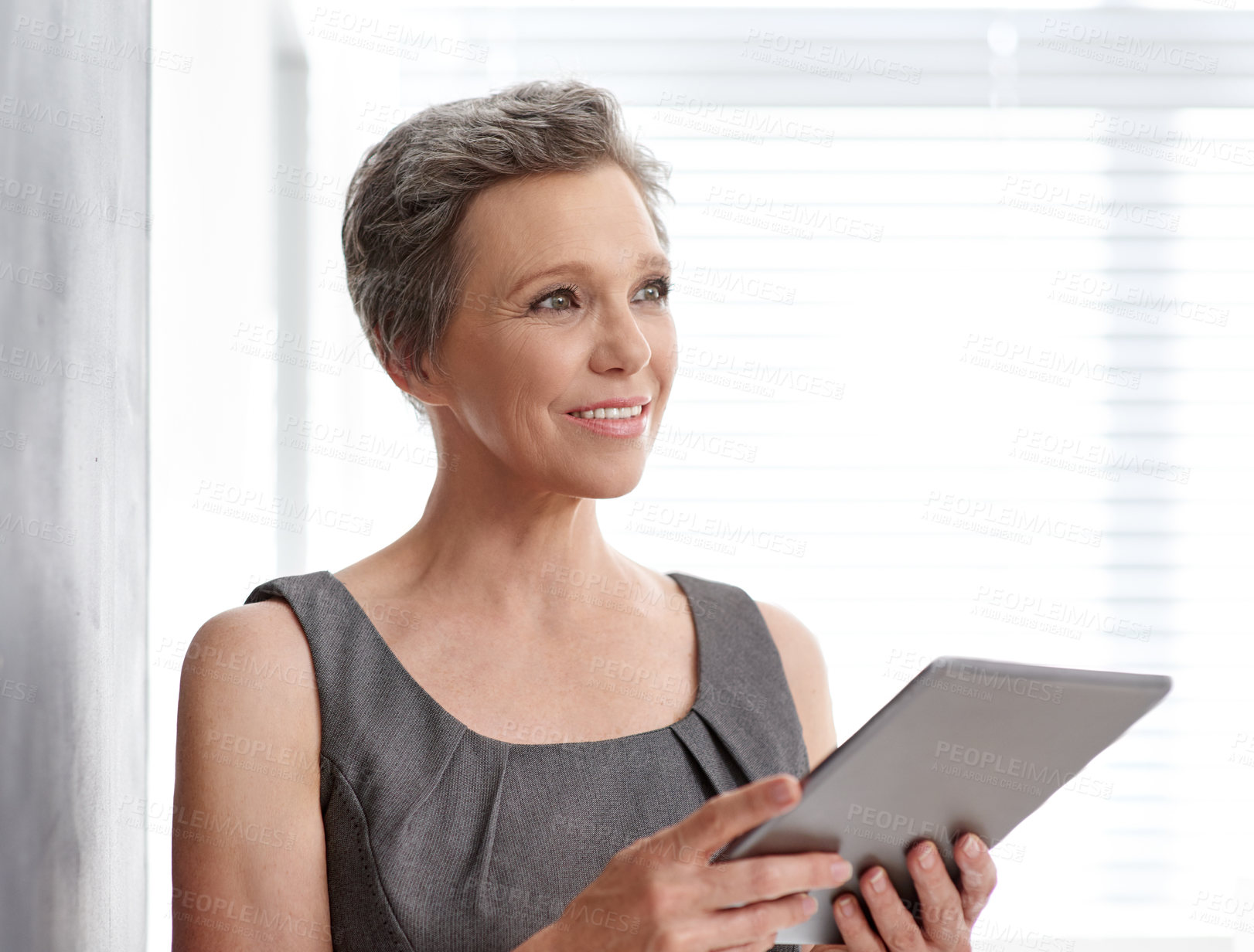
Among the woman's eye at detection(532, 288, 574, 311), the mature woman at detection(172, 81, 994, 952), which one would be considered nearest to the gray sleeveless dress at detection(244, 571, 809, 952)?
the mature woman at detection(172, 81, 994, 952)

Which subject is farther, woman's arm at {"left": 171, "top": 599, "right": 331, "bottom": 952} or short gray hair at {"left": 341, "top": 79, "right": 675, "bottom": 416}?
short gray hair at {"left": 341, "top": 79, "right": 675, "bottom": 416}

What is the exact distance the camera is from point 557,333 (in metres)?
1.35

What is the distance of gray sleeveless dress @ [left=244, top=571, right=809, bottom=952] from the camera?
49.3 inches

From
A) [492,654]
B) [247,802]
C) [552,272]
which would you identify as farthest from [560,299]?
[247,802]

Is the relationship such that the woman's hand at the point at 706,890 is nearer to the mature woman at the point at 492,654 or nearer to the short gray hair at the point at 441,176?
the mature woman at the point at 492,654

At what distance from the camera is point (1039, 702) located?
94 centimetres

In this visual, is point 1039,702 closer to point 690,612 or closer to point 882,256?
point 690,612

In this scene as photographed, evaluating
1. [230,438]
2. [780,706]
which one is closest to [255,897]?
[780,706]

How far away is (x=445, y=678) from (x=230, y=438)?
107 cm

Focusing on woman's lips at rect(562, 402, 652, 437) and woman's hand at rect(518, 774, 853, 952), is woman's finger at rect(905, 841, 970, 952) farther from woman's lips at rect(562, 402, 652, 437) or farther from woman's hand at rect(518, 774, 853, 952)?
woman's lips at rect(562, 402, 652, 437)

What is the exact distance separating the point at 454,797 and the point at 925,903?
0.54 m

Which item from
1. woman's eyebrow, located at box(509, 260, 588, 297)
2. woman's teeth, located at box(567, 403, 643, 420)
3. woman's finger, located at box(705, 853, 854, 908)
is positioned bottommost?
woman's finger, located at box(705, 853, 854, 908)

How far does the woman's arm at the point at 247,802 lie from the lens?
47.8 inches

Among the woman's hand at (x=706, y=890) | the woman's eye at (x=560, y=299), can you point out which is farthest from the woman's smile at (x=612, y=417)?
the woman's hand at (x=706, y=890)
